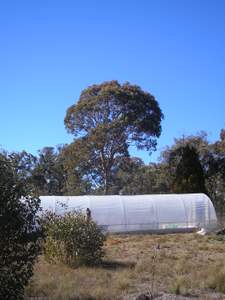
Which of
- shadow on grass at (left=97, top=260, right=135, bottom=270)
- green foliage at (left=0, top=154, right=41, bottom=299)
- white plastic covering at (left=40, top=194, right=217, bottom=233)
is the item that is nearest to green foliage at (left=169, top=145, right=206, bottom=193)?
white plastic covering at (left=40, top=194, right=217, bottom=233)

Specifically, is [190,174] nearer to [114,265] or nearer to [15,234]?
[114,265]

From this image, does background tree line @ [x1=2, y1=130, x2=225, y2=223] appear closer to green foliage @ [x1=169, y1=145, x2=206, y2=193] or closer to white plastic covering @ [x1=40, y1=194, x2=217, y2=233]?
green foliage @ [x1=169, y1=145, x2=206, y2=193]

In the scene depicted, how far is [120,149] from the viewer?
57.3 meters

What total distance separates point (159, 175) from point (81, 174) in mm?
8319

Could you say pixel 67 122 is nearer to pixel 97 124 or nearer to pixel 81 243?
pixel 97 124

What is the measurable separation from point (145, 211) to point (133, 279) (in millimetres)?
24014

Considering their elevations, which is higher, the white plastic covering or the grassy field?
the white plastic covering

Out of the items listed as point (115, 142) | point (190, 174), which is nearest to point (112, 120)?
point (115, 142)

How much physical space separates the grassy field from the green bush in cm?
47

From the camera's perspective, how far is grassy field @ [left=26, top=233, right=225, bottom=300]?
12828 millimetres

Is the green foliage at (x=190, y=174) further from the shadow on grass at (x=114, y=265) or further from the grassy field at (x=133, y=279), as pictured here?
the shadow on grass at (x=114, y=265)

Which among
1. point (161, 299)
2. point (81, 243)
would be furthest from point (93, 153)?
point (161, 299)

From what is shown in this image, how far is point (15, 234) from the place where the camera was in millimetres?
11109

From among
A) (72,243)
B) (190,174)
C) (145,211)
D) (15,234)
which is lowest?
(72,243)
